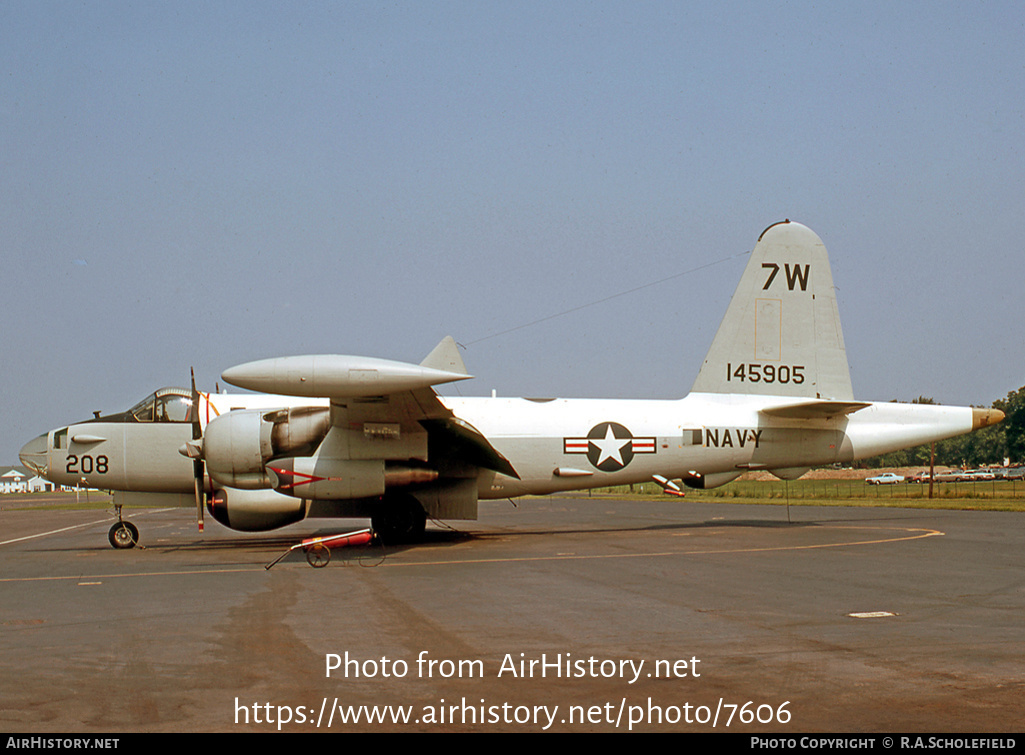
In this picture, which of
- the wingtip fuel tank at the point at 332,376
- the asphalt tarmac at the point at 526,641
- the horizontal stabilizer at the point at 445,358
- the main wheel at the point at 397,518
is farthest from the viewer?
the main wheel at the point at 397,518

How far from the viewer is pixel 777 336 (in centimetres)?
2148

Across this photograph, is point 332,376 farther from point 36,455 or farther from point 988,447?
point 988,447

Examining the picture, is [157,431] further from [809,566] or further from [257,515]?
[809,566]

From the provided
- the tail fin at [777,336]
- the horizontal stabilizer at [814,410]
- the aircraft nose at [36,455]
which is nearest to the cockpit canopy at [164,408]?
the aircraft nose at [36,455]

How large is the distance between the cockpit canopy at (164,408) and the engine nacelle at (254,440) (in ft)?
7.58

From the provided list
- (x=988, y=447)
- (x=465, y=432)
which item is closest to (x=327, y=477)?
(x=465, y=432)

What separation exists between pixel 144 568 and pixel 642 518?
16.4 m

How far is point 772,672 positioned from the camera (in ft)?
21.3

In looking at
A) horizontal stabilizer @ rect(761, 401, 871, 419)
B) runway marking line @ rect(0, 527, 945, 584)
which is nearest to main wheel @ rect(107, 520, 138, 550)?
runway marking line @ rect(0, 527, 945, 584)

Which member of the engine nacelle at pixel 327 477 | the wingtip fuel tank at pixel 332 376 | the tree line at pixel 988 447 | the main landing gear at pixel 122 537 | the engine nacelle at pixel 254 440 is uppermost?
the wingtip fuel tank at pixel 332 376

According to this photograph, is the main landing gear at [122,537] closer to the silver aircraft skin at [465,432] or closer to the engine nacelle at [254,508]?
the silver aircraft skin at [465,432]

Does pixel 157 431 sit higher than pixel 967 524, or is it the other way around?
pixel 157 431

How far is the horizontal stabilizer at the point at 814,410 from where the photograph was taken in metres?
19.7
